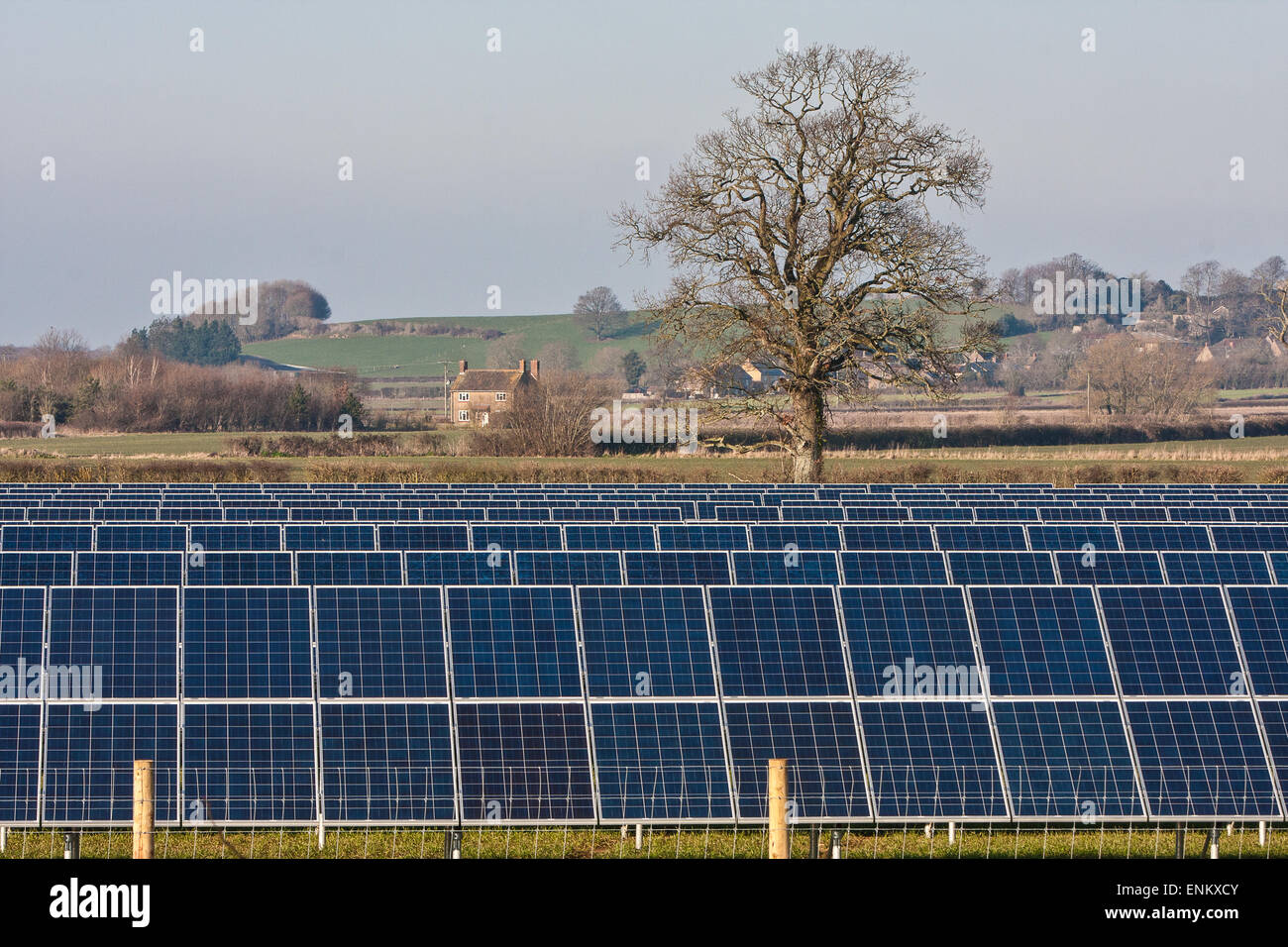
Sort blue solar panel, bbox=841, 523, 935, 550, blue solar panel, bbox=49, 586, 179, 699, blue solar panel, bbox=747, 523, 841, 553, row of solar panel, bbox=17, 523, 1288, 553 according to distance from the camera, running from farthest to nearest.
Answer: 1. blue solar panel, bbox=841, 523, 935, 550
2. blue solar panel, bbox=747, 523, 841, 553
3. row of solar panel, bbox=17, 523, 1288, 553
4. blue solar panel, bbox=49, 586, 179, 699

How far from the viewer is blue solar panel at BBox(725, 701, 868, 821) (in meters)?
10.7

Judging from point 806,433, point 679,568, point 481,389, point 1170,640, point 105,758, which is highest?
point 481,389

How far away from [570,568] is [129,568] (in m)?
4.90

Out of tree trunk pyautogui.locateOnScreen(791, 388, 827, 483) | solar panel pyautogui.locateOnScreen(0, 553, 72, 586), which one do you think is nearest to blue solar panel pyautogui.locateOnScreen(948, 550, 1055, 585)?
solar panel pyautogui.locateOnScreen(0, 553, 72, 586)

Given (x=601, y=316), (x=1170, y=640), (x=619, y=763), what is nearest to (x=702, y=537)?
(x=1170, y=640)

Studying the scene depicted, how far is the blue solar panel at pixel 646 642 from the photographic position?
38.1 ft

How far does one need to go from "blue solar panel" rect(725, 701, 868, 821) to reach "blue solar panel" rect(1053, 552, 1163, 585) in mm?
6057

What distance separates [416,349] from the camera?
189m

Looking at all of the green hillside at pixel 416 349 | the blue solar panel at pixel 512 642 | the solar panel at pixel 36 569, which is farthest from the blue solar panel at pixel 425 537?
the green hillside at pixel 416 349

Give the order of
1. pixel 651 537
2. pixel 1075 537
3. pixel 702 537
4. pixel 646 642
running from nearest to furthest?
pixel 646 642 → pixel 651 537 → pixel 1075 537 → pixel 702 537

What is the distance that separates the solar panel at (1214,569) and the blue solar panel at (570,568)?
653cm

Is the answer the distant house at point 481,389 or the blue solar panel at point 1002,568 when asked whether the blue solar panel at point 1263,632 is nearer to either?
the blue solar panel at point 1002,568

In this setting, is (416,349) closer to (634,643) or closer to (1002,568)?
(1002,568)

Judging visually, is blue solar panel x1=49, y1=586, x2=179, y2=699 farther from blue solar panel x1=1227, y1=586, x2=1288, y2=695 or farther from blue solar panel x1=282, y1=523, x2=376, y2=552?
blue solar panel x1=1227, y1=586, x2=1288, y2=695
